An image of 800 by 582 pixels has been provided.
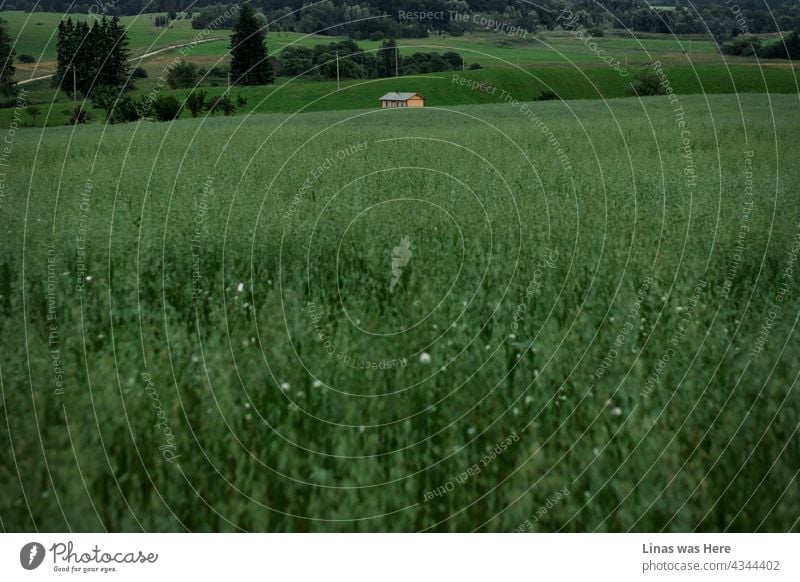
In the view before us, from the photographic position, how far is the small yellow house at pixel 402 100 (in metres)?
12.5

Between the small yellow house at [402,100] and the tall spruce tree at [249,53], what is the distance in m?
3.51

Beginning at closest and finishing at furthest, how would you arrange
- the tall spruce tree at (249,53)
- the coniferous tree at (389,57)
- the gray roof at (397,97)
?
the tall spruce tree at (249,53) < the coniferous tree at (389,57) < the gray roof at (397,97)

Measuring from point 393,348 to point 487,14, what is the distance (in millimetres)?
4501

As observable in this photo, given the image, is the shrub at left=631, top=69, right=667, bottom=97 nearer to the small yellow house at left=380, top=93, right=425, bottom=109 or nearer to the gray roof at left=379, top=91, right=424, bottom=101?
the small yellow house at left=380, top=93, right=425, bottom=109

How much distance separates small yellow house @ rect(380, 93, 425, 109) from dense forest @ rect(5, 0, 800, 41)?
3.98m

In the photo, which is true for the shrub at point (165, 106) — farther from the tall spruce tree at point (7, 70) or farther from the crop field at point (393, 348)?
the tall spruce tree at point (7, 70)

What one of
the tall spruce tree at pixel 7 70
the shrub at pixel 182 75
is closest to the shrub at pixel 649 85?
the shrub at pixel 182 75

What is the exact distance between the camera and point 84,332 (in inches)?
215

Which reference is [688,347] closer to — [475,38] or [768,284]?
[768,284]

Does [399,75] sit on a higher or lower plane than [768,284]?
higher

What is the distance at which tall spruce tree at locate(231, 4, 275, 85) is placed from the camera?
25.7ft

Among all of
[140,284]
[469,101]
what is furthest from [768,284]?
[469,101]

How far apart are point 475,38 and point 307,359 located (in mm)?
4623

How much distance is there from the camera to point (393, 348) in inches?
207
